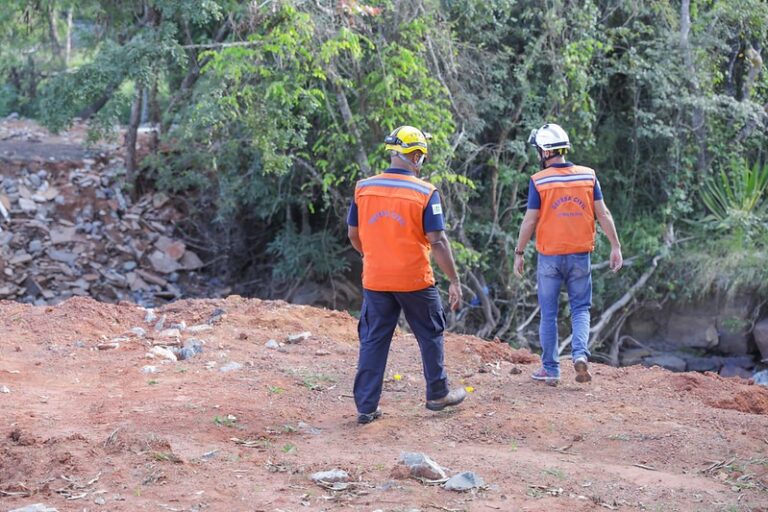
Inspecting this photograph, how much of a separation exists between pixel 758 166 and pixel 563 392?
7967mm

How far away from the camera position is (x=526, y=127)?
13.2 meters

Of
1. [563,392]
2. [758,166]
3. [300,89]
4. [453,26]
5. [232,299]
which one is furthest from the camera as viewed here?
[758,166]

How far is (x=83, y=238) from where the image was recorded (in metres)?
15.6

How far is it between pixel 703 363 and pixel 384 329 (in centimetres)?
867

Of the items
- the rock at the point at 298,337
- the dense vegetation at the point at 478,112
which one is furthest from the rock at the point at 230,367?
the dense vegetation at the point at 478,112

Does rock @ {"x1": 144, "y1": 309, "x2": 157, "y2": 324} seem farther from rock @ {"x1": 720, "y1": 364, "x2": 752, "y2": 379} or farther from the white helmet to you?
rock @ {"x1": 720, "y1": 364, "x2": 752, "y2": 379}

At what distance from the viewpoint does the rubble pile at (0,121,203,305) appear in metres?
14.8

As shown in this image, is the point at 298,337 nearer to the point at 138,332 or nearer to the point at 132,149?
the point at 138,332

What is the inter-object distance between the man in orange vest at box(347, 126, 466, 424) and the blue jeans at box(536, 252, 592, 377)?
1.13 m

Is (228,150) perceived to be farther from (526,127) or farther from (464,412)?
(464,412)

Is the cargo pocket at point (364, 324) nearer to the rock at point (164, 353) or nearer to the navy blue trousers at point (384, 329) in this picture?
the navy blue trousers at point (384, 329)

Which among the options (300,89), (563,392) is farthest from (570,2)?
(563,392)

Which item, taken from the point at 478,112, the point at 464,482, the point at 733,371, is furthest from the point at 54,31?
the point at 464,482

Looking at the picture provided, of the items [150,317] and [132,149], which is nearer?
[150,317]
